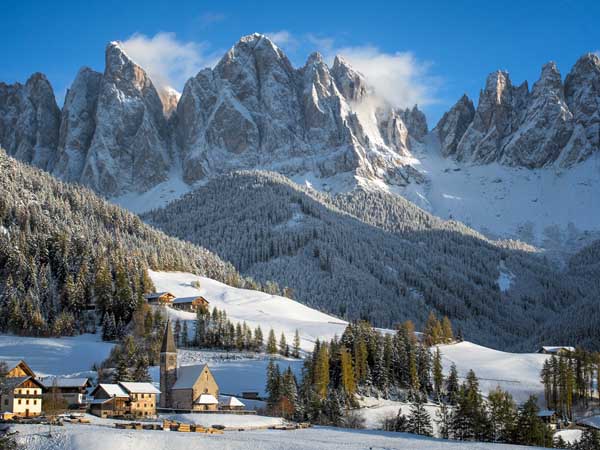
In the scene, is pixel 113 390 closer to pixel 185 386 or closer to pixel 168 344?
pixel 185 386

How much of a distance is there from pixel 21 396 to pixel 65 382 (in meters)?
10.3

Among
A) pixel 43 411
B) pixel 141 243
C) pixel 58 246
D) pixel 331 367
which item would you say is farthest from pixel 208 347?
pixel 141 243

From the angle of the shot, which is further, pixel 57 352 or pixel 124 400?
pixel 57 352

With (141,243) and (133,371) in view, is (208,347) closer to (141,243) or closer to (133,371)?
(133,371)

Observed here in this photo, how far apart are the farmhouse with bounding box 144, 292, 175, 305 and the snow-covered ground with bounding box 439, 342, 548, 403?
4754cm

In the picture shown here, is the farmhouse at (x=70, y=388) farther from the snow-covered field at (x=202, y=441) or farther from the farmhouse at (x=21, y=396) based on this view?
the snow-covered field at (x=202, y=441)

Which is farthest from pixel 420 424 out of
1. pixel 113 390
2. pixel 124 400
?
pixel 113 390

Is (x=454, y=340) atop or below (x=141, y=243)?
below

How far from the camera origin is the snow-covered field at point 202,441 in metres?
68.6

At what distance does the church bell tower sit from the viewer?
98.4 m

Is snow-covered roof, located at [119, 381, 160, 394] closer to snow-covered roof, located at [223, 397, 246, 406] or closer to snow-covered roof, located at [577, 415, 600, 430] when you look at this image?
snow-covered roof, located at [223, 397, 246, 406]

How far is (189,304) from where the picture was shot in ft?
519

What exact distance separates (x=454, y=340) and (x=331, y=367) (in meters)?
60.3

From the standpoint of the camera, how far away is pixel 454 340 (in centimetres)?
16975
